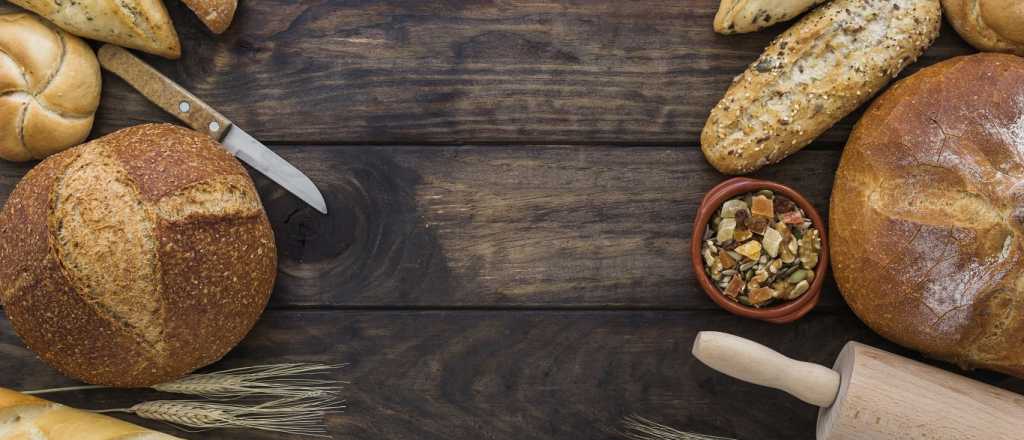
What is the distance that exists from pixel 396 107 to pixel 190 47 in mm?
528

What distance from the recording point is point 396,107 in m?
1.94

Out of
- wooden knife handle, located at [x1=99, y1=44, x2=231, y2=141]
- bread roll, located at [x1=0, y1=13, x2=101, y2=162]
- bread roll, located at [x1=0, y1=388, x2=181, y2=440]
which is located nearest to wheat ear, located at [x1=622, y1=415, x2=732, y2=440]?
bread roll, located at [x1=0, y1=388, x2=181, y2=440]

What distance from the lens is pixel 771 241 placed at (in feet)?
5.82

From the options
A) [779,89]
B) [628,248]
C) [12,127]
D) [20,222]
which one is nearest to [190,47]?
[12,127]

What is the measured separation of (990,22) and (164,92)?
76.2 inches

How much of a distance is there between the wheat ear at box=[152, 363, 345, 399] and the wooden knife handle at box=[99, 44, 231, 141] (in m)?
0.58

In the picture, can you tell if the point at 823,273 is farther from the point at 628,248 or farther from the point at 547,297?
the point at 547,297

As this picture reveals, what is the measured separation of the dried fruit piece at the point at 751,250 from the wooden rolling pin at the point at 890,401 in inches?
8.7

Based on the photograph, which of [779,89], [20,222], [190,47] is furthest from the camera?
[190,47]

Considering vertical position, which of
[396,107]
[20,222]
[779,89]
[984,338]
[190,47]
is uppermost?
[190,47]

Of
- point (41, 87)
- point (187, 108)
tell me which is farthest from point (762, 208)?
point (41, 87)

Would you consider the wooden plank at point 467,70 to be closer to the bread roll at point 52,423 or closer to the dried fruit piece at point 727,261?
the dried fruit piece at point 727,261

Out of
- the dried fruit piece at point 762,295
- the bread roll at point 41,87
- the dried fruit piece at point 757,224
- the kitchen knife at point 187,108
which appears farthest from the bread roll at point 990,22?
the bread roll at point 41,87

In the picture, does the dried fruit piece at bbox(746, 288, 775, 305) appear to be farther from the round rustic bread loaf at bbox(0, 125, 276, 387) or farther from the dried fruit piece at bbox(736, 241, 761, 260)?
the round rustic bread loaf at bbox(0, 125, 276, 387)
